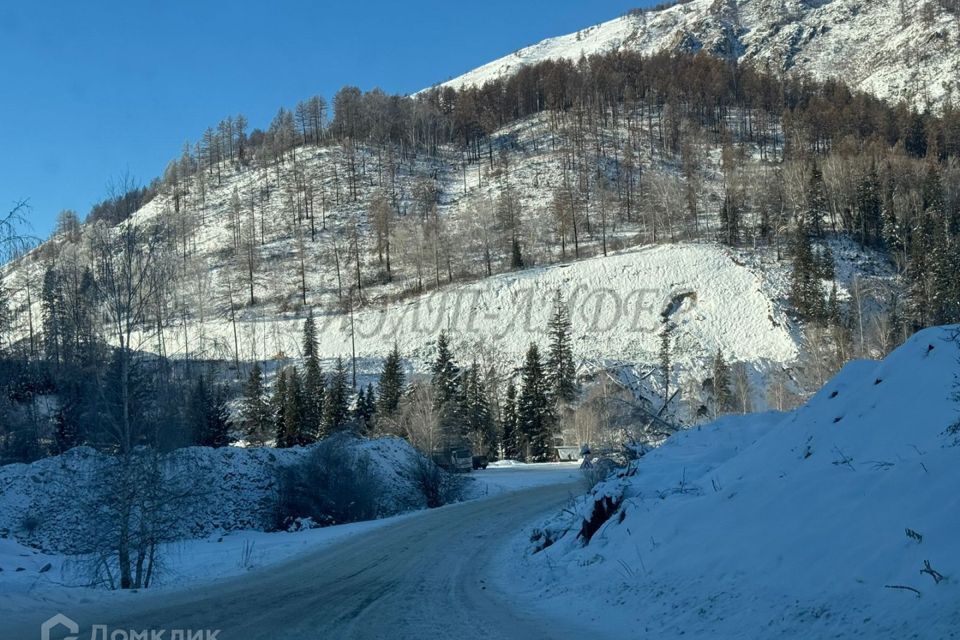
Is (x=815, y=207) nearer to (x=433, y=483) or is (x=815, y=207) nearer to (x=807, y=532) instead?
(x=433, y=483)

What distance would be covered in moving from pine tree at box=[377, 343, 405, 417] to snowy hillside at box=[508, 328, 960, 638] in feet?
129

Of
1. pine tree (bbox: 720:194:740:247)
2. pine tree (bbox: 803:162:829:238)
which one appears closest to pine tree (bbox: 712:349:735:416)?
pine tree (bbox: 720:194:740:247)

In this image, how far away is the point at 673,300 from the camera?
2618 inches

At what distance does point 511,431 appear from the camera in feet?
172

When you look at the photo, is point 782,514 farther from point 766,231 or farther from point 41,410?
point 766,231

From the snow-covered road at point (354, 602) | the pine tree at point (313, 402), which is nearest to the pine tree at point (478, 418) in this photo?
the pine tree at point (313, 402)

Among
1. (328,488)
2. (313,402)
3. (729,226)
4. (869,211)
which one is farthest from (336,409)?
Answer: (869,211)

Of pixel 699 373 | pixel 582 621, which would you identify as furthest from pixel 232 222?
pixel 582 621

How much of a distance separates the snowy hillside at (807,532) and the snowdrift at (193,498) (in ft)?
41.0

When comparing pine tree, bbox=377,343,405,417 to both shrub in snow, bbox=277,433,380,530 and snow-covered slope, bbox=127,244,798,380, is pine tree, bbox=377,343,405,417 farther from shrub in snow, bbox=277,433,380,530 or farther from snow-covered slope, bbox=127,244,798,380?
shrub in snow, bbox=277,433,380,530

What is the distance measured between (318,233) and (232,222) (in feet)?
54.4

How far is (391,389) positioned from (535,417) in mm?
10873

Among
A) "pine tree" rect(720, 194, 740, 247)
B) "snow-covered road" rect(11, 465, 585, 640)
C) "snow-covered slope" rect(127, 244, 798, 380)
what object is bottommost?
"snow-covered road" rect(11, 465, 585, 640)

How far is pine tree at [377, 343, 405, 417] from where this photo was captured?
168ft
